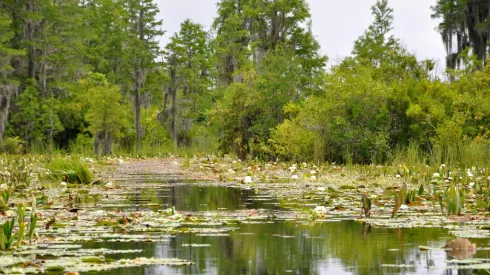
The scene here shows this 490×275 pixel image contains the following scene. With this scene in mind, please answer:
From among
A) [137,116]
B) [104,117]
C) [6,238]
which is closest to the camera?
[6,238]

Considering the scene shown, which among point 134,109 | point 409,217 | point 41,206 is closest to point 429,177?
point 409,217

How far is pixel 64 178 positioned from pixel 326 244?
10.3 meters

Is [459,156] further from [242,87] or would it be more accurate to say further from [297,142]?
[242,87]

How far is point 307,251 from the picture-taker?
228 inches

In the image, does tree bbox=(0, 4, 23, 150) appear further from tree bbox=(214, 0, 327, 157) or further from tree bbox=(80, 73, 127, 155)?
tree bbox=(214, 0, 327, 157)

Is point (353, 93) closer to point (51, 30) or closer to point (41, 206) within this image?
point (41, 206)

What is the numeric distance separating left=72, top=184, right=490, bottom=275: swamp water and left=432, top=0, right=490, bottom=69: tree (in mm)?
30265

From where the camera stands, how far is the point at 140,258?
524 cm

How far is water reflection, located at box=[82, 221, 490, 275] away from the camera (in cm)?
494

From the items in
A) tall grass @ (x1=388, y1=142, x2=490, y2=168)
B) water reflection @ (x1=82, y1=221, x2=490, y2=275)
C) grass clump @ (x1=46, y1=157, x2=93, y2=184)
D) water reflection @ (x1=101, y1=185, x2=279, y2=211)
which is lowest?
water reflection @ (x1=82, y1=221, x2=490, y2=275)

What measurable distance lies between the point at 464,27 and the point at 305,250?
3694cm

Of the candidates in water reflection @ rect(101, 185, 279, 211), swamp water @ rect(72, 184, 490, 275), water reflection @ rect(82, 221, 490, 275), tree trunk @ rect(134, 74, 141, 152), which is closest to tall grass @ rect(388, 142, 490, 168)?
water reflection @ rect(101, 185, 279, 211)

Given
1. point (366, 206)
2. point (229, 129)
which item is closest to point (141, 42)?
point (229, 129)

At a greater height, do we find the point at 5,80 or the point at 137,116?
the point at 5,80
